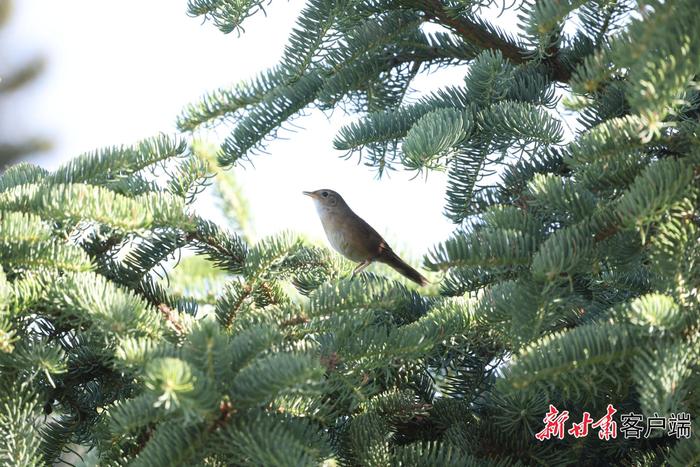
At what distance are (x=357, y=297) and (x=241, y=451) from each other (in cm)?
42

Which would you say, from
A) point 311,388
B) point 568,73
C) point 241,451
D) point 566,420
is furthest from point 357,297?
point 568,73

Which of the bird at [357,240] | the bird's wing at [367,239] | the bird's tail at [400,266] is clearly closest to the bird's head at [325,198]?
the bird at [357,240]

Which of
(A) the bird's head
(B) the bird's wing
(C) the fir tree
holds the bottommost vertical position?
(C) the fir tree

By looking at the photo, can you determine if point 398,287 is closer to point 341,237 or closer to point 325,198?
point 341,237

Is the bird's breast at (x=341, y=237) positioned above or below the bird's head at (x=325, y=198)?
below

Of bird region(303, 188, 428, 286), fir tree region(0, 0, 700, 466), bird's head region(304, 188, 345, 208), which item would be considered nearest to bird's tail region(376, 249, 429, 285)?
bird region(303, 188, 428, 286)

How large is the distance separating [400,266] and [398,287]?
1603 mm

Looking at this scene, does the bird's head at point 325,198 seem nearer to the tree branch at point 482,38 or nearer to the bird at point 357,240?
the bird at point 357,240

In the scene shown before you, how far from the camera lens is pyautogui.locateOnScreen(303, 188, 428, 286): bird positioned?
11.3ft

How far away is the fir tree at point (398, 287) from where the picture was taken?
1.33 metres

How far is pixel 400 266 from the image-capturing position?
11.4 ft

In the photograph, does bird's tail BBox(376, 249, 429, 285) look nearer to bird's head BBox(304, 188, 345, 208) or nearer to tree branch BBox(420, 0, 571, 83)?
bird's head BBox(304, 188, 345, 208)

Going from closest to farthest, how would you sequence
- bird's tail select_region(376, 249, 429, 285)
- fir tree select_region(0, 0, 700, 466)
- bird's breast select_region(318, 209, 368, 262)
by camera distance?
fir tree select_region(0, 0, 700, 466) < bird's tail select_region(376, 249, 429, 285) < bird's breast select_region(318, 209, 368, 262)

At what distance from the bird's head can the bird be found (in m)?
0.04
